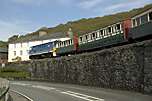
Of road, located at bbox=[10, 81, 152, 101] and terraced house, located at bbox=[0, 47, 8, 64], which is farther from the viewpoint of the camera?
terraced house, located at bbox=[0, 47, 8, 64]

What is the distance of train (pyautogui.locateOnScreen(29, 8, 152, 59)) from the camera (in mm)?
28938

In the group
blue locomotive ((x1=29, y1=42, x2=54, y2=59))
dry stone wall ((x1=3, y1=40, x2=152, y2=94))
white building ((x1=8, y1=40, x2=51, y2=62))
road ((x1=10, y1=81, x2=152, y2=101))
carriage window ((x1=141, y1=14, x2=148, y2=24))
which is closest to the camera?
road ((x1=10, y1=81, x2=152, y2=101))

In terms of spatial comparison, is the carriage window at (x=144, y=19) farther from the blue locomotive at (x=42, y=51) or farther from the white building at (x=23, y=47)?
the white building at (x=23, y=47)

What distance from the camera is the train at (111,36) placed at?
28.9m

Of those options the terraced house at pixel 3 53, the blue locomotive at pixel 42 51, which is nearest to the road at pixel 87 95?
the blue locomotive at pixel 42 51

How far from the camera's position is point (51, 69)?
5084 cm

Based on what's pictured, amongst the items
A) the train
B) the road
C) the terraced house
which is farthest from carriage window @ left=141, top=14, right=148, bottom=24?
the terraced house

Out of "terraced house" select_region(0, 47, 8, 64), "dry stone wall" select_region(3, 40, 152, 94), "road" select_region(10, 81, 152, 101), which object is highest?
"terraced house" select_region(0, 47, 8, 64)

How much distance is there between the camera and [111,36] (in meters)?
36.0

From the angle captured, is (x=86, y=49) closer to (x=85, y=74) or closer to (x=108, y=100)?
(x=85, y=74)

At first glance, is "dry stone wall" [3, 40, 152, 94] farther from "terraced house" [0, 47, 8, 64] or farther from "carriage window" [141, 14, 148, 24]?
"terraced house" [0, 47, 8, 64]

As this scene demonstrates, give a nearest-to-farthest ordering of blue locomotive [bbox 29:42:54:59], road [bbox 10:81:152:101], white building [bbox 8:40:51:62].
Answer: road [bbox 10:81:152:101] → blue locomotive [bbox 29:42:54:59] → white building [bbox 8:40:51:62]

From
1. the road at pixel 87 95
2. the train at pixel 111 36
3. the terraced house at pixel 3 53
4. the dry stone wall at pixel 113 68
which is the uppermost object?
the terraced house at pixel 3 53

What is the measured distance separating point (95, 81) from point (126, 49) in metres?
7.94
